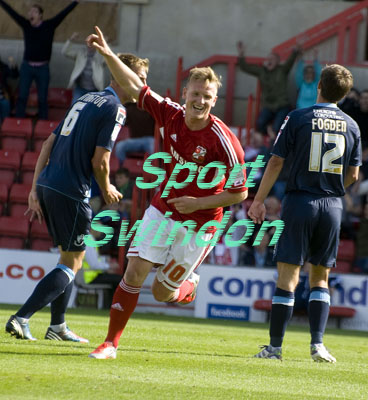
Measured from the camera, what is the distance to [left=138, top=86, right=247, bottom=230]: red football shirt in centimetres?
604

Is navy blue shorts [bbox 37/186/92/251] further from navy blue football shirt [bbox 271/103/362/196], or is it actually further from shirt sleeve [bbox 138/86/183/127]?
navy blue football shirt [bbox 271/103/362/196]

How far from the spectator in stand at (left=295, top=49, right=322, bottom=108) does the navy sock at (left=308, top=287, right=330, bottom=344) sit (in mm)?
8892

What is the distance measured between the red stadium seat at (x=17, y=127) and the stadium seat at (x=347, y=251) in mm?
6223

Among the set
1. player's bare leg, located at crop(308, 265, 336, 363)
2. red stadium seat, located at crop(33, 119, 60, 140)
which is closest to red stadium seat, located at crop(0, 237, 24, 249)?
red stadium seat, located at crop(33, 119, 60, 140)

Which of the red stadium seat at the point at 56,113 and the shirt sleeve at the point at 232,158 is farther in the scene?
the red stadium seat at the point at 56,113

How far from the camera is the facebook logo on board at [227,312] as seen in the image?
42.3ft

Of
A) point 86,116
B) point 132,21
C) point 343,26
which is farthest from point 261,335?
point 132,21

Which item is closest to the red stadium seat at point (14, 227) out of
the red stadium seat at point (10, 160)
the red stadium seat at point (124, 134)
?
the red stadium seat at point (10, 160)

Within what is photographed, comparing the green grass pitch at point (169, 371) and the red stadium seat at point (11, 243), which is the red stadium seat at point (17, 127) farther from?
the green grass pitch at point (169, 371)

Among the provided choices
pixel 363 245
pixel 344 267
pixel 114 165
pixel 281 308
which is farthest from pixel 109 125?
pixel 114 165

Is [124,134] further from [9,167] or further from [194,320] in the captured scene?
[194,320]

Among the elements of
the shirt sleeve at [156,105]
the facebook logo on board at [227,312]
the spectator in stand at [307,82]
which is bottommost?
the facebook logo on board at [227,312]

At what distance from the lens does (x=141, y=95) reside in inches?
238

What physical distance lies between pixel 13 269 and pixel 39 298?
6543 mm
